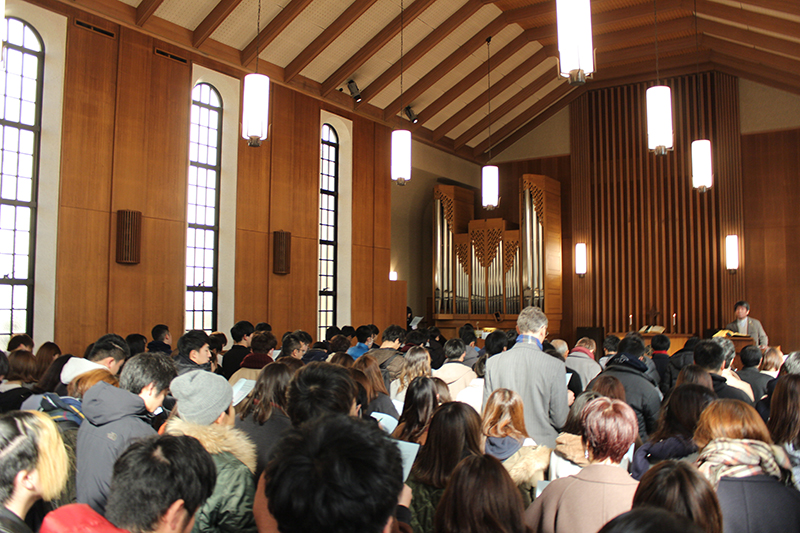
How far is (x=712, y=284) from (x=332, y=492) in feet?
40.2

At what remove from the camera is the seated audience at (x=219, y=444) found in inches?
72.5

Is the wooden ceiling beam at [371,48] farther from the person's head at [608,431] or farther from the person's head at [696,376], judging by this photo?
the person's head at [608,431]

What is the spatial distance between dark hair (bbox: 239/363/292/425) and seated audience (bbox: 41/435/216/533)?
3.31ft

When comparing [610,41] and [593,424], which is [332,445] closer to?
[593,424]

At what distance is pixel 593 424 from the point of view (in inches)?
79.2

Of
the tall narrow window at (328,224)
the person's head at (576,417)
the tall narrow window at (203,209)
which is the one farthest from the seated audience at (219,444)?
the tall narrow window at (328,224)

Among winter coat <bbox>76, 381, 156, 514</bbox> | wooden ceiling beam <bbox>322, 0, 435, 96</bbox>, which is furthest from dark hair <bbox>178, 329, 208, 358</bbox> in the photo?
wooden ceiling beam <bbox>322, 0, 435, 96</bbox>

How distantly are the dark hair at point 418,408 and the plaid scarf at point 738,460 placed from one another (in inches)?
40.6

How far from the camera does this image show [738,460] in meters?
2.02

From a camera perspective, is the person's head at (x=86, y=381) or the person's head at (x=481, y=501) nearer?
the person's head at (x=481, y=501)

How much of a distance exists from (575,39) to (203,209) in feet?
20.0

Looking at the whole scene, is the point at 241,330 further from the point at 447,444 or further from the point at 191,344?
the point at 447,444

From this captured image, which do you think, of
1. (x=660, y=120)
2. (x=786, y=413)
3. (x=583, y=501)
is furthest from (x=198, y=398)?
(x=660, y=120)

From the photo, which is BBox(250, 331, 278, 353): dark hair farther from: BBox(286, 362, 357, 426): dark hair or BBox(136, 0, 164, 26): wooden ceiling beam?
BBox(136, 0, 164, 26): wooden ceiling beam
